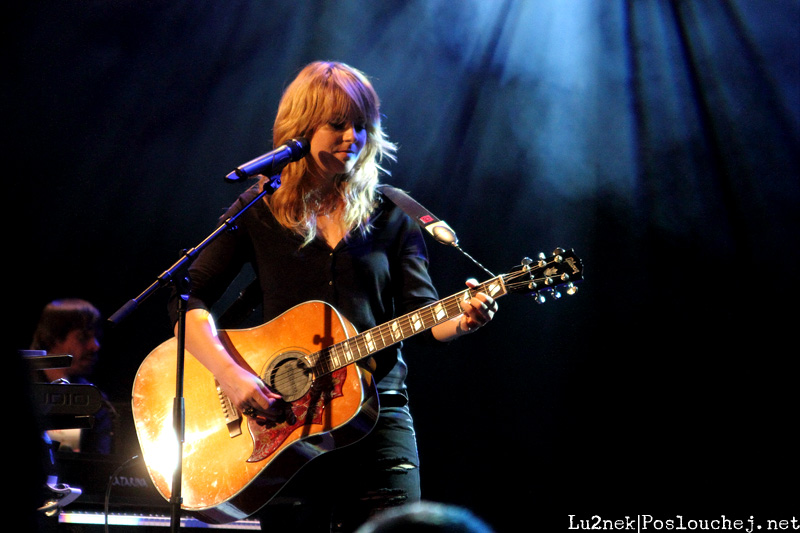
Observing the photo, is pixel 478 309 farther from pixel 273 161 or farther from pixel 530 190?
pixel 530 190

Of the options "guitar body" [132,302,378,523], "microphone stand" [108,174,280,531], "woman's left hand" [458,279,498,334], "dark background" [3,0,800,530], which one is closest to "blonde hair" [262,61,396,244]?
"microphone stand" [108,174,280,531]

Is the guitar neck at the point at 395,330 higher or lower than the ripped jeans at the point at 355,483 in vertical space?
higher

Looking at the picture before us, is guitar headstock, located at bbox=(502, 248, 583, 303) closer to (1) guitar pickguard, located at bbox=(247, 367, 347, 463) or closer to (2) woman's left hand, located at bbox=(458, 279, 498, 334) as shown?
(2) woman's left hand, located at bbox=(458, 279, 498, 334)

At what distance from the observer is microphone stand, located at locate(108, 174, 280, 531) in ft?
7.38

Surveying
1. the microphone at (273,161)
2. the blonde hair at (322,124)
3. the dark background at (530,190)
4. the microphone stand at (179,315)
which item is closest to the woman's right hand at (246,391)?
the microphone stand at (179,315)

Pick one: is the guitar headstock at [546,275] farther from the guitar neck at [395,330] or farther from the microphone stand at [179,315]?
the microphone stand at [179,315]

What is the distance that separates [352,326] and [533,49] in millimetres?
3659

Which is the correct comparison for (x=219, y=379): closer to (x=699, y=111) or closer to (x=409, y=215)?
(x=409, y=215)

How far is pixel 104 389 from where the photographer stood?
578 centimetres

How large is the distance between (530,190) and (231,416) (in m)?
3.45

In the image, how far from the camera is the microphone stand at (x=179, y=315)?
2250 millimetres

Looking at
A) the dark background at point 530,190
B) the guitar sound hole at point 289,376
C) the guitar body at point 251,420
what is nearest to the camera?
the guitar body at point 251,420

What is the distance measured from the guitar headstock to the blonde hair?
0.66 metres

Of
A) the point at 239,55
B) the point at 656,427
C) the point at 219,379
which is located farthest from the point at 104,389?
the point at 656,427
